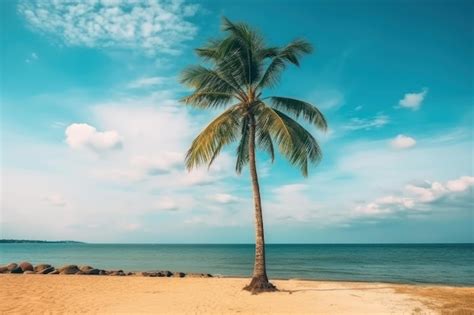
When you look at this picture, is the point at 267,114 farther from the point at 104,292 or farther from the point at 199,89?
the point at 104,292

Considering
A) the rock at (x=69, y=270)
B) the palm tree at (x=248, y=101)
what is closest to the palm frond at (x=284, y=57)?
the palm tree at (x=248, y=101)

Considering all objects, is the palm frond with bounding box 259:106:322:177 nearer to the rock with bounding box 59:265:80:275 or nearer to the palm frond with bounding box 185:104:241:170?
the palm frond with bounding box 185:104:241:170

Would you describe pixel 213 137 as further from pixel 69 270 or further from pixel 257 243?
pixel 69 270

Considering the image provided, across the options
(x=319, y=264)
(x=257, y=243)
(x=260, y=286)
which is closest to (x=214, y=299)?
(x=260, y=286)

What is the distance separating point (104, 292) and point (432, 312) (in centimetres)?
1160

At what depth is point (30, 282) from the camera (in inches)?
668

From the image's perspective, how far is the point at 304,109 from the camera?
15453 mm

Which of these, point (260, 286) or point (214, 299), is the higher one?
point (260, 286)

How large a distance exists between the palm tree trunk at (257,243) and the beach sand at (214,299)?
49cm

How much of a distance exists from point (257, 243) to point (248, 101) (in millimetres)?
5628

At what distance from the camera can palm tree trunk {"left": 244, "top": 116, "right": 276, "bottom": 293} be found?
14.0 meters

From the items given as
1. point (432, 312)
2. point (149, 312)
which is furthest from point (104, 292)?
point (432, 312)

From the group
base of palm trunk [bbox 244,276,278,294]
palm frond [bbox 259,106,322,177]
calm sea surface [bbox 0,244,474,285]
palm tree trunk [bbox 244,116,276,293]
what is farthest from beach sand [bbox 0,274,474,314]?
calm sea surface [bbox 0,244,474,285]

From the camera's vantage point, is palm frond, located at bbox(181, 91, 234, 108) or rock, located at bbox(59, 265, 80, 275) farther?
rock, located at bbox(59, 265, 80, 275)
